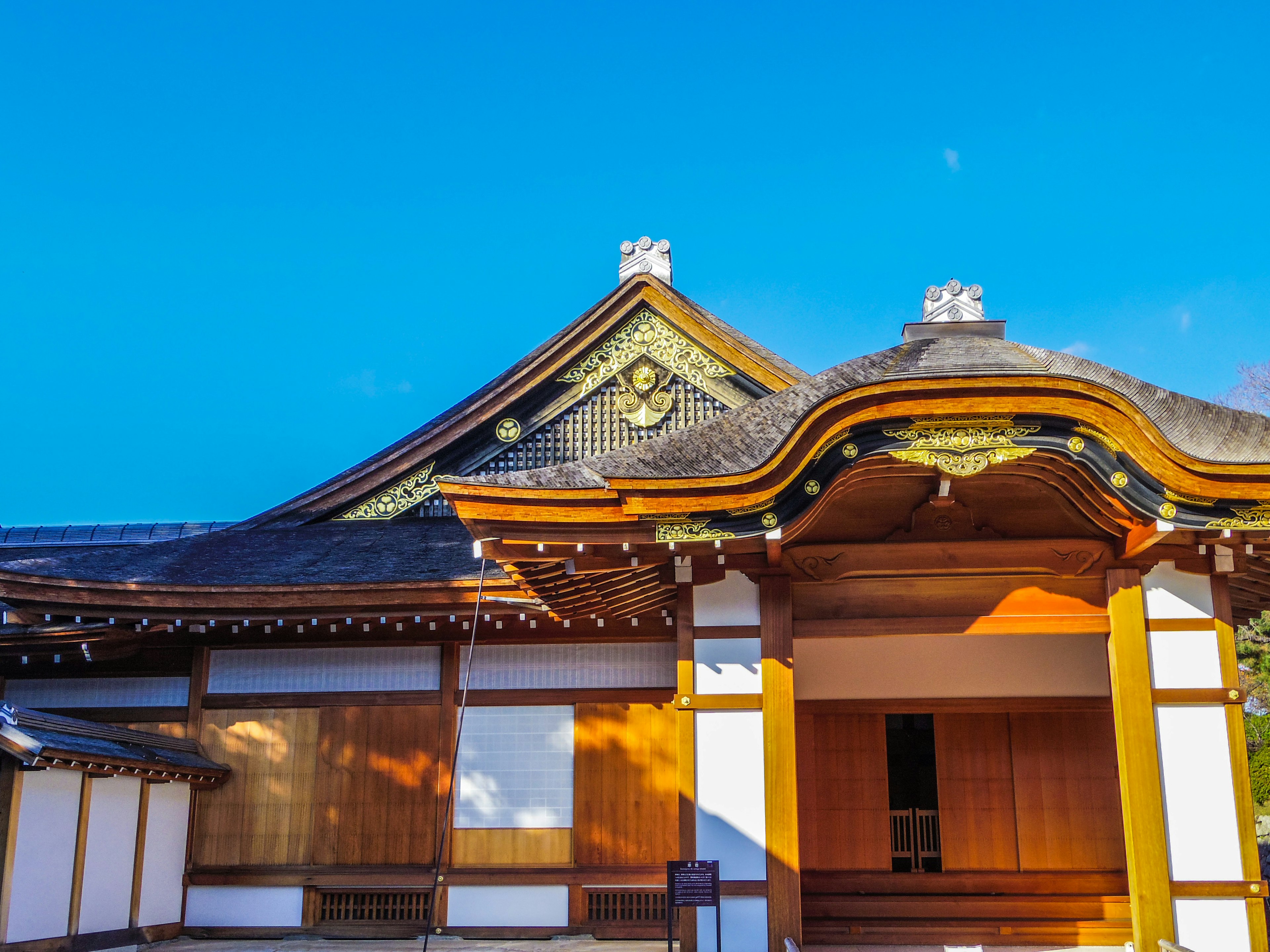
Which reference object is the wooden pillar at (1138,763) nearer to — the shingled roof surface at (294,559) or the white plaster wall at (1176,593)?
the white plaster wall at (1176,593)

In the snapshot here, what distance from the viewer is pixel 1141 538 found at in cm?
750

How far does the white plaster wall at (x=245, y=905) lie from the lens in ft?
32.0

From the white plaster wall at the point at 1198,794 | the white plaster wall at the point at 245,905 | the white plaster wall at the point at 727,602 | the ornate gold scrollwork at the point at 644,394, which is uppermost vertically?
the ornate gold scrollwork at the point at 644,394

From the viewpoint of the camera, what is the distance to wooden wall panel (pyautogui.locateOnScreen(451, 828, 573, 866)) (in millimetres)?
9633

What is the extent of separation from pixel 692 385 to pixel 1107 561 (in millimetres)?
5045

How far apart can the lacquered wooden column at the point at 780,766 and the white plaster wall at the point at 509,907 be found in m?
2.64

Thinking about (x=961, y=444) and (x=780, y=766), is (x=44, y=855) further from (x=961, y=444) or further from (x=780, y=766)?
(x=961, y=444)

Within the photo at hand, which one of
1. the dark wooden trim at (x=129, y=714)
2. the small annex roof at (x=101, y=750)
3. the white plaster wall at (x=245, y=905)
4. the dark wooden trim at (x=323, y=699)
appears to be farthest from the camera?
the dark wooden trim at (x=129, y=714)

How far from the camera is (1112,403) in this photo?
23.0 feet

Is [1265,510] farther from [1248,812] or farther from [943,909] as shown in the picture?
[943,909]

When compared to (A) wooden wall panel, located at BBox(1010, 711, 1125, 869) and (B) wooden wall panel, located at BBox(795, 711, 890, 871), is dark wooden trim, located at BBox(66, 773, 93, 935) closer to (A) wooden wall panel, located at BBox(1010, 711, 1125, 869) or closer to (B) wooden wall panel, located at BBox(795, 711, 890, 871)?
(B) wooden wall panel, located at BBox(795, 711, 890, 871)

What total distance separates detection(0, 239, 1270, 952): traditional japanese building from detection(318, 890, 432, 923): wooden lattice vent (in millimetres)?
48

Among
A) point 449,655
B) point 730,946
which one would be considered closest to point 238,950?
point 449,655

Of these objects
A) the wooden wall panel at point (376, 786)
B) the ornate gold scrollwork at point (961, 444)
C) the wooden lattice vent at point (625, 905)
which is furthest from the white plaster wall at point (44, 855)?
the ornate gold scrollwork at point (961, 444)
